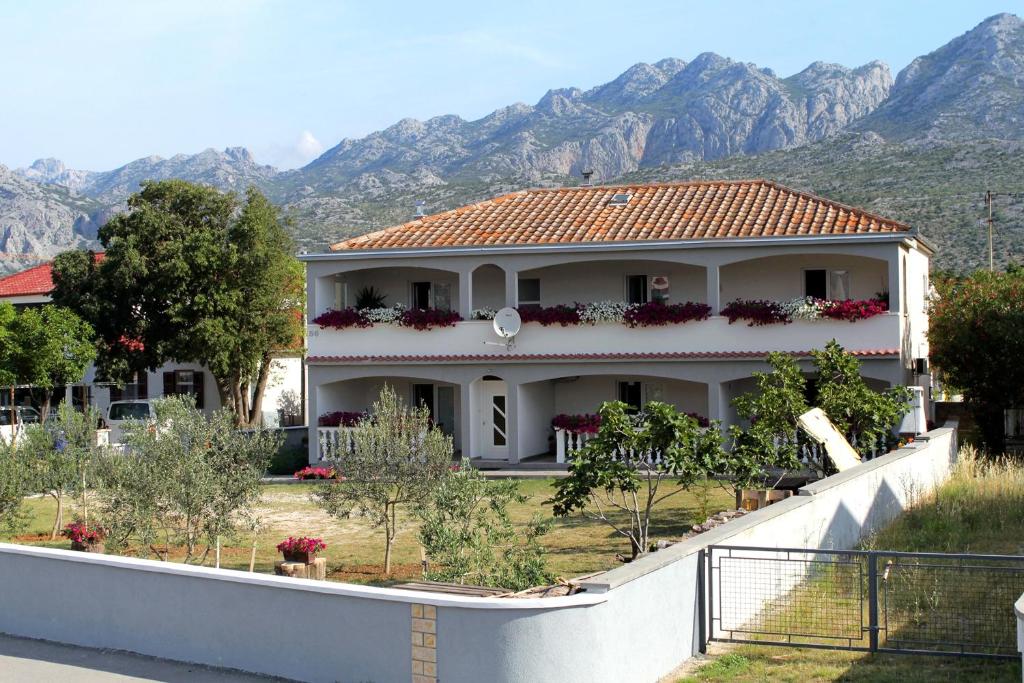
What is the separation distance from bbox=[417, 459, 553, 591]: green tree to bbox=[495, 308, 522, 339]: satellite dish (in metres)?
12.0

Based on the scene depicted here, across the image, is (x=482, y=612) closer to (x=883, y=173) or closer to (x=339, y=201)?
(x=883, y=173)

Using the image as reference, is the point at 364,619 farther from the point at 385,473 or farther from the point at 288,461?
the point at 288,461

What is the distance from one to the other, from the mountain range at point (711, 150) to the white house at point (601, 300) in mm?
24483

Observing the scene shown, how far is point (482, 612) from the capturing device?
789cm

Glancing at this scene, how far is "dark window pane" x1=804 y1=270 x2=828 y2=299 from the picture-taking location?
2686 centimetres

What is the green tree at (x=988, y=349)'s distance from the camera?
83.0 feet

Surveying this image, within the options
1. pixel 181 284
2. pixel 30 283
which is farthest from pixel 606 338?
pixel 30 283

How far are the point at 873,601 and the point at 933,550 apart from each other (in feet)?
15.5

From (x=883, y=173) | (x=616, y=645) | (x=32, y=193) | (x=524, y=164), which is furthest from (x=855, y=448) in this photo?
(x=32, y=193)

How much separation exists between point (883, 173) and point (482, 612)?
60467mm

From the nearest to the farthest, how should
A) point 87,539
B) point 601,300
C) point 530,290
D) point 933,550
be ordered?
point 933,550 → point 87,539 → point 601,300 → point 530,290

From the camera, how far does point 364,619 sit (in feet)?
27.9

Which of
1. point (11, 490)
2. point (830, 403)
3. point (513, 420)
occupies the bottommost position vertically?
point (11, 490)

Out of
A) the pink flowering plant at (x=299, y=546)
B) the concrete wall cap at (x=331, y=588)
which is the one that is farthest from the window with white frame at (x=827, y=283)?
the concrete wall cap at (x=331, y=588)
